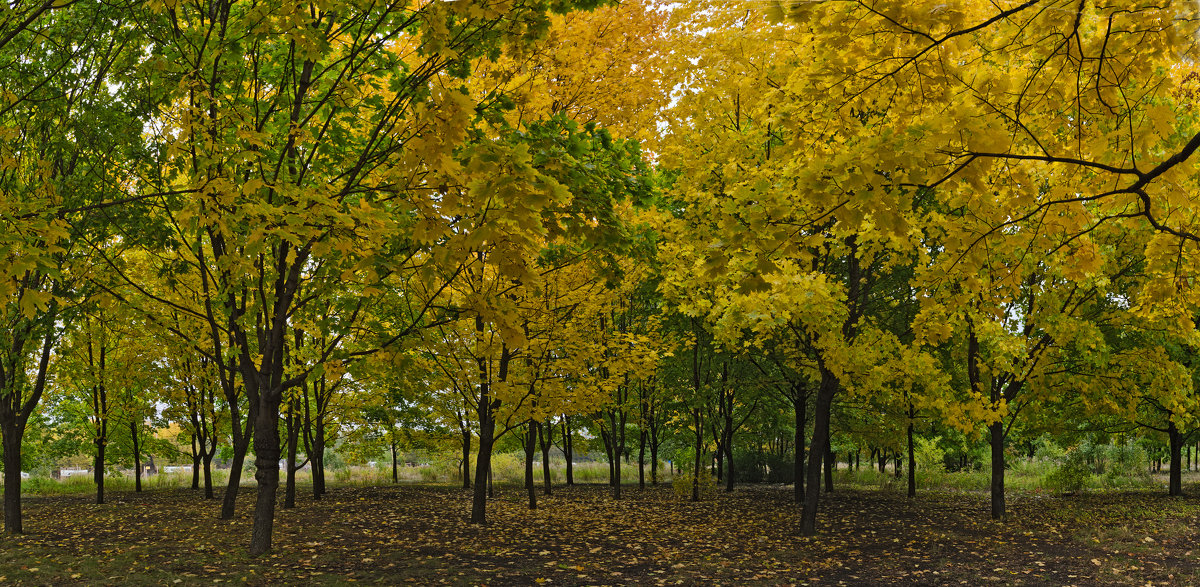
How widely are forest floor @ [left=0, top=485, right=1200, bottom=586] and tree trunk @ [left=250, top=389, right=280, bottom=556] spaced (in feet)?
1.07

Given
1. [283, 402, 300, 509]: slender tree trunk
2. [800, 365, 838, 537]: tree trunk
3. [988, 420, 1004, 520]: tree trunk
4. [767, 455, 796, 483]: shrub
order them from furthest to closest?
[767, 455, 796, 483]: shrub → [283, 402, 300, 509]: slender tree trunk → [988, 420, 1004, 520]: tree trunk → [800, 365, 838, 537]: tree trunk

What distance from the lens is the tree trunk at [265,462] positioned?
8133 millimetres

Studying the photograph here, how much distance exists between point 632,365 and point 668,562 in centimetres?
541

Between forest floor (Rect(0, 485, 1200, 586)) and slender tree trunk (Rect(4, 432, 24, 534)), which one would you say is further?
slender tree trunk (Rect(4, 432, 24, 534))

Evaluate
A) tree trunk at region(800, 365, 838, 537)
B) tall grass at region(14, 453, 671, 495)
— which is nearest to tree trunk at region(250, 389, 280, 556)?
tree trunk at region(800, 365, 838, 537)

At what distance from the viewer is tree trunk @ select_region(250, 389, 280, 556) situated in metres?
8.13

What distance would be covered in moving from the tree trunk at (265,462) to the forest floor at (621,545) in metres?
0.33

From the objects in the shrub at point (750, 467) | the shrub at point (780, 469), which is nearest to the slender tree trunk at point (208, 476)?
the shrub at point (750, 467)

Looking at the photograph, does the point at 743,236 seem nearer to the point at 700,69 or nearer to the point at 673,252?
the point at 700,69

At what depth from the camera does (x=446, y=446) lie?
2520cm

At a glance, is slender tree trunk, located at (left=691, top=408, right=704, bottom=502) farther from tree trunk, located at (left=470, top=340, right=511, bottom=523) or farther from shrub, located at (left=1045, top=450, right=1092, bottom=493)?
shrub, located at (left=1045, top=450, right=1092, bottom=493)

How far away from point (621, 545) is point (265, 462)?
210 inches

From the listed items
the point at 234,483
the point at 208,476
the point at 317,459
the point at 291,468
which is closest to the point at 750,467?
the point at 317,459

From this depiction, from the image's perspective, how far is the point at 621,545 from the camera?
419 inches
